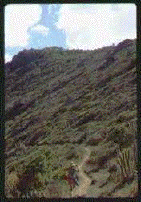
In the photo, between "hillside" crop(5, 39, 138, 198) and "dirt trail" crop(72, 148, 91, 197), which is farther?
"hillside" crop(5, 39, 138, 198)

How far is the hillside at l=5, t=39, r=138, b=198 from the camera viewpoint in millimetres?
4602

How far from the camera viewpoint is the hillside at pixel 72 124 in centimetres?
460

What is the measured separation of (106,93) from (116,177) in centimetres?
930

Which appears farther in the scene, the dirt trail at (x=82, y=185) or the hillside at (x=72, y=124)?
the hillside at (x=72, y=124)

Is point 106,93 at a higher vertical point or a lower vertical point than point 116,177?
higher

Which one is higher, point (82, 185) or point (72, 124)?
point (72, 124)

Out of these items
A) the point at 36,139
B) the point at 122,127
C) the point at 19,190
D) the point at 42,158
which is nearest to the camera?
the point at 19,190

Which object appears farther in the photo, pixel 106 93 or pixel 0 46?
pixel 106 93

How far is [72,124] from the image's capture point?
1126cm

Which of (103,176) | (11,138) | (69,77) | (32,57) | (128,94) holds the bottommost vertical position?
(11,138)

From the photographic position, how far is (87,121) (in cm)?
1080

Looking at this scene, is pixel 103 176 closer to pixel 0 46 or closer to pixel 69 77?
pixel 0 46

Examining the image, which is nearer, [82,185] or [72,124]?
[82,185]

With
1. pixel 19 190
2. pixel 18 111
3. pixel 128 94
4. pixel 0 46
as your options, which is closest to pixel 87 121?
pixel 128 94
